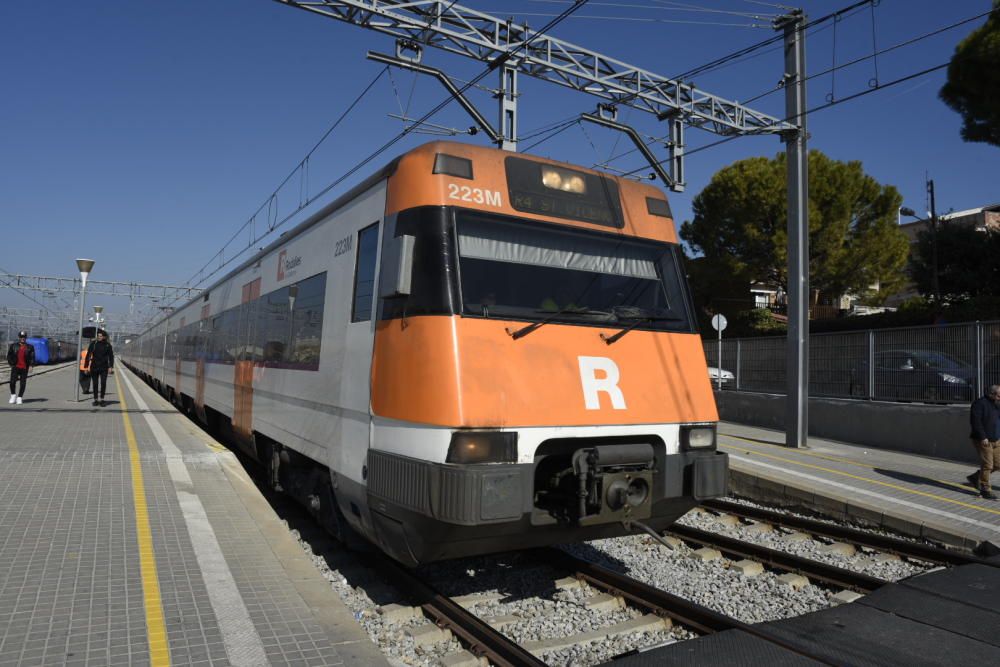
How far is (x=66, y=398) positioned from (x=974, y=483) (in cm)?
2056

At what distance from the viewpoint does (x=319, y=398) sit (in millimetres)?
5789

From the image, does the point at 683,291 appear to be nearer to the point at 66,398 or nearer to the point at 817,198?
the point at 66,398

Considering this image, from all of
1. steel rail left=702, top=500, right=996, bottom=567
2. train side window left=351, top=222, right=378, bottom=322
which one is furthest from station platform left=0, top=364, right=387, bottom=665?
steel rail left=702, top=500, right=996, bottom=567

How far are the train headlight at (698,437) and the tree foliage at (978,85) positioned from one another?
1761 cm

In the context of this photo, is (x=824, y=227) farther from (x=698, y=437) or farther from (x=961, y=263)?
(x=698, y=437)

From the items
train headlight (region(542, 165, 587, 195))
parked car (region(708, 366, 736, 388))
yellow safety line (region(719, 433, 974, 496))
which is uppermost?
train headlight (region(542, 165, 587, 195))

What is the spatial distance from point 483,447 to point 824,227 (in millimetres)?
30186

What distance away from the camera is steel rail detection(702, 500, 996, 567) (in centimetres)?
637

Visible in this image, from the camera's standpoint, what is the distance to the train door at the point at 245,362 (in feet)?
28.1

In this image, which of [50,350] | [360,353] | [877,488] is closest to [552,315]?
[360,353]

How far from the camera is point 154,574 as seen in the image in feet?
15.2

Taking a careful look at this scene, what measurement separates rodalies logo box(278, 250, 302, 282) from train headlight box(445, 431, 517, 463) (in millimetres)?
3651

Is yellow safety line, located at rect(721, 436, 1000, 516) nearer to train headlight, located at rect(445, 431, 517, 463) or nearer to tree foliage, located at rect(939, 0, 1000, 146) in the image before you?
train headlight, located at rect(445, 431, 517, 463)

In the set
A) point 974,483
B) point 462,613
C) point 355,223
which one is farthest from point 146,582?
point 974,483
